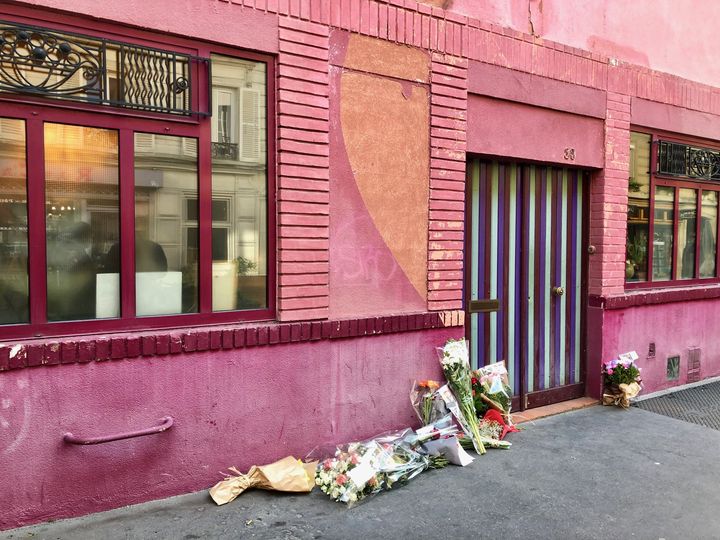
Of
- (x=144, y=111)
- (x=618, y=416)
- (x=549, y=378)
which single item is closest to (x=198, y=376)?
(x=144, y=111)

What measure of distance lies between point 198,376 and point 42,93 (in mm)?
1997

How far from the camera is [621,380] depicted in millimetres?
5992

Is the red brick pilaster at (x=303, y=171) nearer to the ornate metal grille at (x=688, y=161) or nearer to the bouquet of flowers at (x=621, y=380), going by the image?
the bouquet of flowers at (x=621, y=380)

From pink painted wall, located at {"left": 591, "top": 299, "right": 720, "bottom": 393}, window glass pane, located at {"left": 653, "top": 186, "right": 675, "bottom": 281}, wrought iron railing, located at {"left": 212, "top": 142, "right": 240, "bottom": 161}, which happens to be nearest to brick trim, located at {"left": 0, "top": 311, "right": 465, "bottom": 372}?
wrought iron railing, located at {"left": 212, "top": 142, "right": 240, "bottom": 161}

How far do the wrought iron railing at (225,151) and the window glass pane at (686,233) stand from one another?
5698 mm

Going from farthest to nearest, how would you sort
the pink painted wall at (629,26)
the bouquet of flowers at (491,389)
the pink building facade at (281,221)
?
the pink painted wall at (629,26)
the bouquet of flowers at (491,389)
the pink building facade at (281,221)

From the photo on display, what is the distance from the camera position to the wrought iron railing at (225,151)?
404cm

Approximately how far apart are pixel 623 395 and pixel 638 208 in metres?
2.19

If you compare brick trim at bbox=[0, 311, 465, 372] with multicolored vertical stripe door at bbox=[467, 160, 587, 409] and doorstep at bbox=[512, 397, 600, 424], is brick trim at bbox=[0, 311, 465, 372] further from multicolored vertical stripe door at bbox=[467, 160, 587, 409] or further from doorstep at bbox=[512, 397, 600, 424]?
doorstep at bbox=[512, 397, 600, 424]

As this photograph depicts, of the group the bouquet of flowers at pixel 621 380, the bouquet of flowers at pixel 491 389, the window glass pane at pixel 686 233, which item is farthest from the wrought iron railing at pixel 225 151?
the window glass pane at pixel 686 233

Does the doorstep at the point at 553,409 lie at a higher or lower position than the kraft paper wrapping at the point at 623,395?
lower

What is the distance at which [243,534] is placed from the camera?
3.39 metres

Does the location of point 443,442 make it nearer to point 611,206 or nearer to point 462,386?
point 462,386

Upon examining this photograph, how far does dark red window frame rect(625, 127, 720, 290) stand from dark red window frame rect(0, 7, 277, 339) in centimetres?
450
